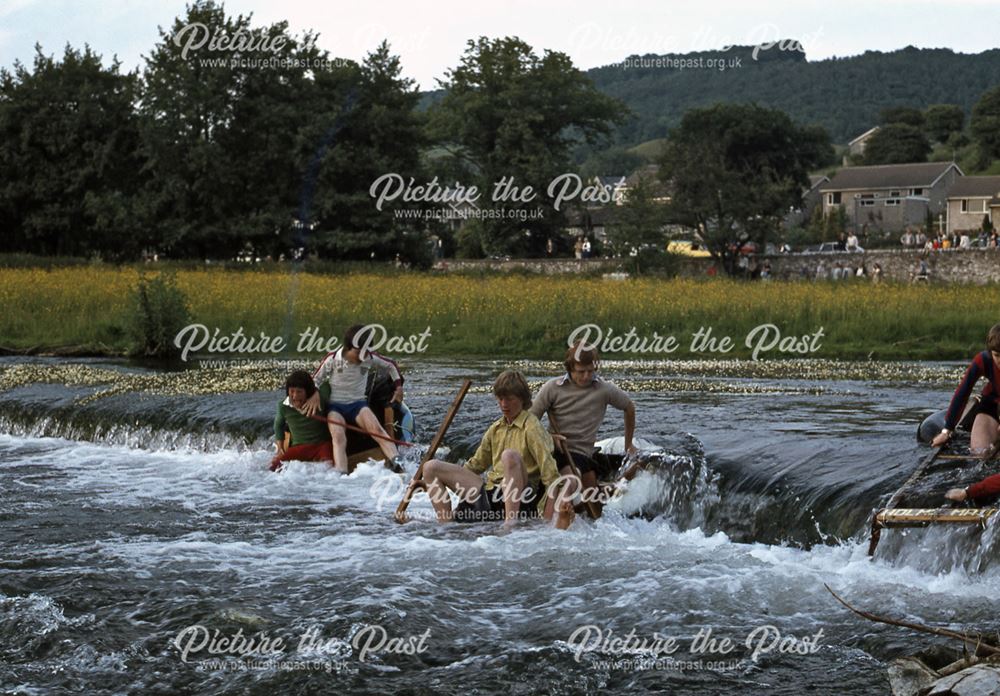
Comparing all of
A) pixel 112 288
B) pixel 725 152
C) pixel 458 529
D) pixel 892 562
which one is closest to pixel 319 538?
pixel 458 529

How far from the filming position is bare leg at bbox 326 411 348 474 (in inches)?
611

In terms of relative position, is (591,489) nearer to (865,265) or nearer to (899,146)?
(865,265)

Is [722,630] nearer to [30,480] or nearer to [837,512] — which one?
[837,512]

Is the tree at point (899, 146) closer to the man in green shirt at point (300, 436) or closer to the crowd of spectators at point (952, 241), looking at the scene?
the crowd of spectators at point (952, 241)

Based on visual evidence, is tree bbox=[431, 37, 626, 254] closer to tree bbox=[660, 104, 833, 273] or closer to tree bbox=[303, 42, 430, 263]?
tree bbox=[660, 104, 833, 273]

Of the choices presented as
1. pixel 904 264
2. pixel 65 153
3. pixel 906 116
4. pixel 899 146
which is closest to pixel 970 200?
pixel 899 146

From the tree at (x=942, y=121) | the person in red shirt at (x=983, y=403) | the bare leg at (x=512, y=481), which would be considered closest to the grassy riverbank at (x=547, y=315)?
the person in red shirt at (x=983, y=403)

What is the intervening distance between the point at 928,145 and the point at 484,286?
138209 mm

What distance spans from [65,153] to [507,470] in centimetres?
5704

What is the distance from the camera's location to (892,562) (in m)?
10.8

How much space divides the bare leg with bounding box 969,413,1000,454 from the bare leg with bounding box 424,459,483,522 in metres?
4.69

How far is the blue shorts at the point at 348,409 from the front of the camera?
51.3 ft

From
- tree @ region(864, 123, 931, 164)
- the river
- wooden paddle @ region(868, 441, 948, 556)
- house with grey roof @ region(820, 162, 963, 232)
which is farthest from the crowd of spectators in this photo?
tree @ region(864, 123, 931, 164)

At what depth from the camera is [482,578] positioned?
10.7 meters
